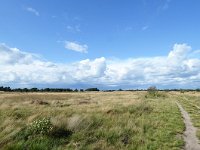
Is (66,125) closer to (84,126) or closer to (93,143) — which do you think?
(84,126)

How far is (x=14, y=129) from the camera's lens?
12.3 metres

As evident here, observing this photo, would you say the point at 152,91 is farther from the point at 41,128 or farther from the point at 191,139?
the point at 41,128

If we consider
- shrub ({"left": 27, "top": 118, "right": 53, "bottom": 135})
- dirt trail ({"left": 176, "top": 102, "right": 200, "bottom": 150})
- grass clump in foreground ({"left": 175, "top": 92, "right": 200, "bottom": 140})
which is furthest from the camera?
grass clump in foreground ({"left": 175, "top": 92, "right": 200, "bottom": 140})

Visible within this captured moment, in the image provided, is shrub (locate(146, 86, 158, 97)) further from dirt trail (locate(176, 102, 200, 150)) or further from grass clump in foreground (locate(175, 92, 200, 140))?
dirt trail (locate(176, 102, 200, 150))

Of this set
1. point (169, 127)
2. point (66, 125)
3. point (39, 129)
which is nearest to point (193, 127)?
point (169, 127)

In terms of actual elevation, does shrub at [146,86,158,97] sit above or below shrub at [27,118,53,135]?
above

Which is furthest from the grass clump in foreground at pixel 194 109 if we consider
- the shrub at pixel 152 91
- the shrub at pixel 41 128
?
the shrub at pixel 152 91

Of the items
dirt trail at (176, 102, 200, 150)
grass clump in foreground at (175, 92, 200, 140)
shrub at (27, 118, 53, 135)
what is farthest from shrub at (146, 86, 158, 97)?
shrub at (27, 118, 53, 135)

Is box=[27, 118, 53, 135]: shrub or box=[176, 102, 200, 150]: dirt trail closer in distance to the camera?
box=[176, 102, 200, 150]: dirt trail

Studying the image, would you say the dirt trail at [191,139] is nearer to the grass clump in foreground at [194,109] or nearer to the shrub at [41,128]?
the grass clump in foreground at [194,109]

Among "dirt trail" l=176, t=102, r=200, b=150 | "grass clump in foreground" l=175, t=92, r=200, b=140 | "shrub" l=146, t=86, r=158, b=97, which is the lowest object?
"dirt trail" l=176, t=102, r=200, b=150

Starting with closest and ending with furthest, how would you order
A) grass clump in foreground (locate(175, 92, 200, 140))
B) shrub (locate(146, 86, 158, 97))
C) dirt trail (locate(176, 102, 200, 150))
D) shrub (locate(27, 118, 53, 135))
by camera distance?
dirt trail (locate(176, 102, 200, 150)) → shrub (locate(27, 118, 53, 135)) → grass clump in foreground (locate(175, 92, 200, 140)) → shrub (locate(146, 86, 158, 97))

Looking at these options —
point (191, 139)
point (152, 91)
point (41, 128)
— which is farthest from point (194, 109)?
point (152, 91)

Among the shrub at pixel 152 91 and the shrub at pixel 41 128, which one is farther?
the shrub at pixel 152 91
